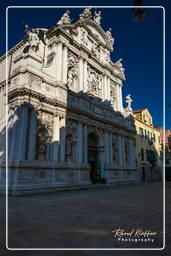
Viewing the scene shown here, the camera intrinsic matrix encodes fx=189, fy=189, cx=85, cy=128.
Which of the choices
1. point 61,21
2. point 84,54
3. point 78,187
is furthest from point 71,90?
point 78,187

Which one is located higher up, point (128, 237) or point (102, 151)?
point (102, 151)

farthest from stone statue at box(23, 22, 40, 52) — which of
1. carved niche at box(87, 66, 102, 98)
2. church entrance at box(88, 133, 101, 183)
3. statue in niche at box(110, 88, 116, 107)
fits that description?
statue in niche at box(110, 88, 116, 107)

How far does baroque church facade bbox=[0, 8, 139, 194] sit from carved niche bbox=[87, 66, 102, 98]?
111mm

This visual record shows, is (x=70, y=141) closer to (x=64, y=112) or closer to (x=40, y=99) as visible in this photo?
(x=64, y=112)

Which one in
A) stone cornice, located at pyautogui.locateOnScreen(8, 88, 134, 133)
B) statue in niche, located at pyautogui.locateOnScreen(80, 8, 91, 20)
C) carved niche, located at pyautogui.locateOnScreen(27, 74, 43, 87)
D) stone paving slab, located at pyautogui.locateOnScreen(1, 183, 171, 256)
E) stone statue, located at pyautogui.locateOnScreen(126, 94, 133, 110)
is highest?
statue in niche, located at pyautogui.locateOnScreen(80, 8, 91, 20)

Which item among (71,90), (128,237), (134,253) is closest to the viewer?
(134,253)

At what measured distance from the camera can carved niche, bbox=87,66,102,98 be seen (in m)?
20.8

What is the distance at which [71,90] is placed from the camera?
56.9 ft

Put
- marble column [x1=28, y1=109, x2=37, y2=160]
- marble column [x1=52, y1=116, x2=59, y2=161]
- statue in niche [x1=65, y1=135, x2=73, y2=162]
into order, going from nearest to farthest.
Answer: marble column [x1=28, y1=109, x2=37, y2=160]
marble column [x1=52, y1=116, x2=59, y2=161]
statue in niche [x1=65, y1=135, x2=73, y2=162]

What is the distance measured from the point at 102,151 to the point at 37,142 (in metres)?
8.31

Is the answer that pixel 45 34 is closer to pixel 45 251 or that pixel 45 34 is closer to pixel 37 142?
pixel 37 142

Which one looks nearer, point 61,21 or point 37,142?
point 37,142

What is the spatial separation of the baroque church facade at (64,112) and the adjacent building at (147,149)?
11.9 feet

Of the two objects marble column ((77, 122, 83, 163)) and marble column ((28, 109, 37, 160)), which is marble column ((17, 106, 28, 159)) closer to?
marble column ((28, 109, 37, 160))
